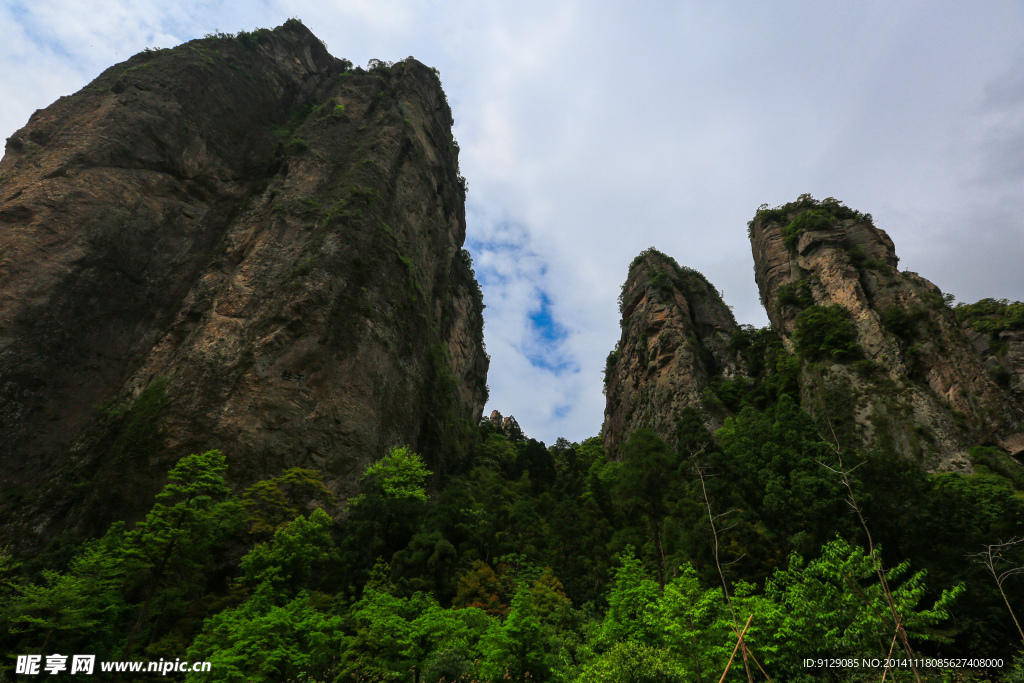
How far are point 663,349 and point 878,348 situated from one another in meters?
16.7

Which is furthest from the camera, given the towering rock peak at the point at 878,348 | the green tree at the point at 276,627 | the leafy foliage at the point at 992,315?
the leafy foliage at the point at 992,315

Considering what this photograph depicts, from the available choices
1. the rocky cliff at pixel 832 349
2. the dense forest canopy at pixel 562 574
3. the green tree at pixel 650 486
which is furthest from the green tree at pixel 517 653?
the rocky cliff at pixel 832 349

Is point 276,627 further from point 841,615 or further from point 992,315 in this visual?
point 992,315

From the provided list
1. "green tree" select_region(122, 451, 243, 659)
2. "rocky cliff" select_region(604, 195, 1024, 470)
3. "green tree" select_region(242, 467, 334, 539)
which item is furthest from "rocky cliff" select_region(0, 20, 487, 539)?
"rocky cliff" select_region(604, 195, 1024, 470)

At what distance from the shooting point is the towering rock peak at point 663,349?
41.1 metres

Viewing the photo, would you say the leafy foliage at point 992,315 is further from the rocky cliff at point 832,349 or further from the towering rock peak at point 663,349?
the towering rock peak at point 663,349

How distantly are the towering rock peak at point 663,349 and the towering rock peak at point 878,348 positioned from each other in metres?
7.03

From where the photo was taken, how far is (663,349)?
147 ft

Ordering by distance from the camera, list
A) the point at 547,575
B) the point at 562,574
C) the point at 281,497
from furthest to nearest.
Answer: the point at 562,574 < the point at 547,575 < the point at 281,497

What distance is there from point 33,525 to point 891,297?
49284 mm

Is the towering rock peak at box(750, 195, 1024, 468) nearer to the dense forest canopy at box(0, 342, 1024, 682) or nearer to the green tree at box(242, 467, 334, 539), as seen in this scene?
the dense forest canopy at box(0, 342, 1024, 682)

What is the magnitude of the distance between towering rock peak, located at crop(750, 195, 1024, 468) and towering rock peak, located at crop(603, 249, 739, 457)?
7.03 meters

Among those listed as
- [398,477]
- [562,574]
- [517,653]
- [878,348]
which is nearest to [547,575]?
[562,574]

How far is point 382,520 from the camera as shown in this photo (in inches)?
775
